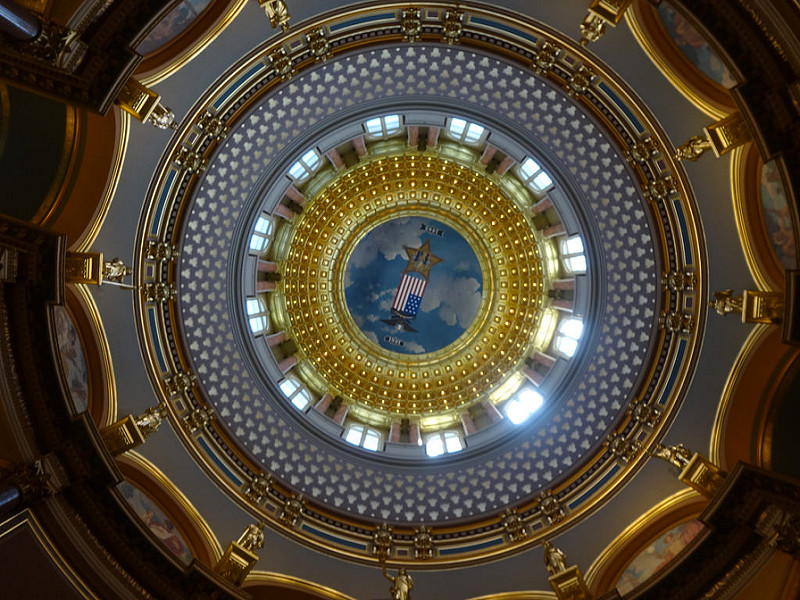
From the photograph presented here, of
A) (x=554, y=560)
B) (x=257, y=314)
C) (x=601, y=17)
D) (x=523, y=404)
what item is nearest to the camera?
(x=601, y=17)

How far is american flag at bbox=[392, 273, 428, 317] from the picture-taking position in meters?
26.5

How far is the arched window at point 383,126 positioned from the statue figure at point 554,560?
1562cm

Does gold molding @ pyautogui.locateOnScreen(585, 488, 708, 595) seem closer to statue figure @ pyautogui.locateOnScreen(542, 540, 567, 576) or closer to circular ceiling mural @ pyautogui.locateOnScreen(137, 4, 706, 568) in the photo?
statue figure @ pyautogui.locateOnScreen(542, 540, 567, 576)

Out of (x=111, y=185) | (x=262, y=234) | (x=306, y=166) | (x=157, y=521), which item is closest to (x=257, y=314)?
(x=262, y=234)

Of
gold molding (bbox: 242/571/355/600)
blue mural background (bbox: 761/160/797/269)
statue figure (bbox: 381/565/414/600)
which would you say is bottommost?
gold molding (bbox: 242/571/355/600)

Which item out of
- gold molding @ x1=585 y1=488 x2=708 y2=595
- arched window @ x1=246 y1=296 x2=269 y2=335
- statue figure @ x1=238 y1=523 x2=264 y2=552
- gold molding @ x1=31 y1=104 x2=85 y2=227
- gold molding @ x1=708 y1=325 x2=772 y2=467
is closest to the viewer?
gold molding @ x1=31 y1=104 x2=85 y2=227

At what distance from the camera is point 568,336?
900 inches

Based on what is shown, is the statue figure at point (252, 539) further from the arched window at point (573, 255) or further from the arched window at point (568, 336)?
the arched window at point (573, 255)

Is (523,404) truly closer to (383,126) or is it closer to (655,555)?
(655,555)

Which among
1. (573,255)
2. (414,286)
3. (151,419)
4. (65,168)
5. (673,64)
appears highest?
(673,64)

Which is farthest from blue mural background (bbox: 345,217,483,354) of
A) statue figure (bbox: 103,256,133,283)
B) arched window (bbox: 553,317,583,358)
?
statue figure (bbox: 103,256,133,283)

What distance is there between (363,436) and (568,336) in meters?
9.36

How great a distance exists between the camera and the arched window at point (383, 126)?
21406mm

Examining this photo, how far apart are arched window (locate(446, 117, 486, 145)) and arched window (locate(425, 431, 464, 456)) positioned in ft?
39.1
